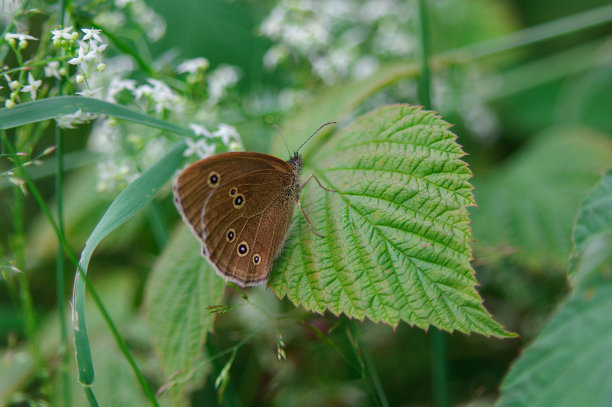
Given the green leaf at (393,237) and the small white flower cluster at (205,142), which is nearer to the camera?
the green leaf at (393,237)

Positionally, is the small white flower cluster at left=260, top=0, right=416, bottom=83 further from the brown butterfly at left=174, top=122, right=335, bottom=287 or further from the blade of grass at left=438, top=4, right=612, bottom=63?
the brown butterfly at left=174, top=122, right=335, bottom=287

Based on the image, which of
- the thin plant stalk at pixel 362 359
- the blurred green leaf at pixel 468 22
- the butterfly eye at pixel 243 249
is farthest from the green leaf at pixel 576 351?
the blurred green leaf at pixel 468 22

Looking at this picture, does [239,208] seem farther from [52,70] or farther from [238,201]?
[52,70]

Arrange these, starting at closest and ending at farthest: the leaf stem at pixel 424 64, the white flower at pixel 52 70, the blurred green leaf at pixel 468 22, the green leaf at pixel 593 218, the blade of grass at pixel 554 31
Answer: the green leaf at pixel 593 218 < the white flower at pixel 52 70 < the leaf stem at pixel 424 64 < the blade of grass at pixel 554 31 < the blurred green leaf at pixel 468 22

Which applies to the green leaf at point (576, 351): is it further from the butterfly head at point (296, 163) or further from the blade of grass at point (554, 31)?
the blade of grass at point (554, 31)

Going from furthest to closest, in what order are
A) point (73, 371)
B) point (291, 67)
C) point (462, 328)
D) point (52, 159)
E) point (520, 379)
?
point (52, 159), point (291, 67), point (73, 371), point (462, 328), point (520, 379)

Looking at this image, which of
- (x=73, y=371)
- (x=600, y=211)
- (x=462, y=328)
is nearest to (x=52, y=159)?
(x=73, y=371)

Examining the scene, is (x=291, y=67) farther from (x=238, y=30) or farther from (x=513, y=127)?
(x=513, y=127)
